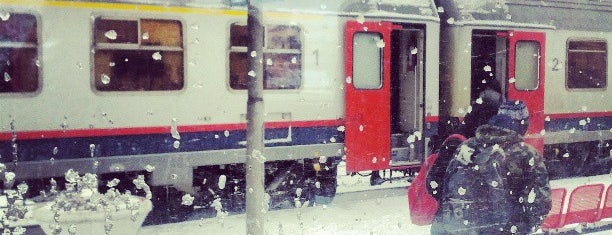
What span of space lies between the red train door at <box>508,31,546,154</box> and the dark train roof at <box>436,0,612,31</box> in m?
0.30

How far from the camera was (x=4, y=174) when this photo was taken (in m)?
6.68

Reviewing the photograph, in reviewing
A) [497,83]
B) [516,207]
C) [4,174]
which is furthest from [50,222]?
Answer: [497,83]

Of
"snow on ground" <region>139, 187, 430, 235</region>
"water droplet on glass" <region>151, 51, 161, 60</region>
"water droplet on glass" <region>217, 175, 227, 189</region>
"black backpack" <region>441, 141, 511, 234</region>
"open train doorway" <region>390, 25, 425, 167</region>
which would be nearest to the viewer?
"black backpack" <region>441, 141, 511, 234</region>

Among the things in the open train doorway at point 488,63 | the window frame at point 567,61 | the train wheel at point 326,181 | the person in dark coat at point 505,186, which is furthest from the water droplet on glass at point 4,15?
the window frame at point 567,61

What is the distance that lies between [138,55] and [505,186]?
4.95m

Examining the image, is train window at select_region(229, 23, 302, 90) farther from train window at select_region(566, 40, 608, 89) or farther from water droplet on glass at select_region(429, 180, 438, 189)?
train window at select_region(566, 40, 608, 89)

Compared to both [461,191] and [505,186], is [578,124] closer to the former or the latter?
[505,186]

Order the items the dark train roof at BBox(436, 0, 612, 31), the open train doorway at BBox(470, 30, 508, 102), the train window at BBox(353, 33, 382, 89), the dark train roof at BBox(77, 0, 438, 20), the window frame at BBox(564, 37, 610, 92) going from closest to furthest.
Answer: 1. the dark train roof at BBox(77, 0, 438, 20)
2. the train window at BBox(353, 33, 382, 89)
3. the dark train roof at BBox(436, 0, 612, 31)
4. the open train doorway at BBox(470, 30, 508, 102)
5. the window frame at BBox(564, 37, 610, 92)

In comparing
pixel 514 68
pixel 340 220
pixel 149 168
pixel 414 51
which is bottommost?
pixel 340 220

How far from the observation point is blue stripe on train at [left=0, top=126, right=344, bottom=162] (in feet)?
22.1

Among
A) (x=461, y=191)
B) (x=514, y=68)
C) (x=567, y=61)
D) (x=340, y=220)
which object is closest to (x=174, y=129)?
(x=340, y=220)

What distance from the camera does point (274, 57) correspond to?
27.0ft

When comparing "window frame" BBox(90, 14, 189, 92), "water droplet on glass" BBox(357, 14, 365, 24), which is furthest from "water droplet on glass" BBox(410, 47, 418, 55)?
"window frame" BBox(90, 14, 189, 92)

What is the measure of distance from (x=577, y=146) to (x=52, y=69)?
951 cm
